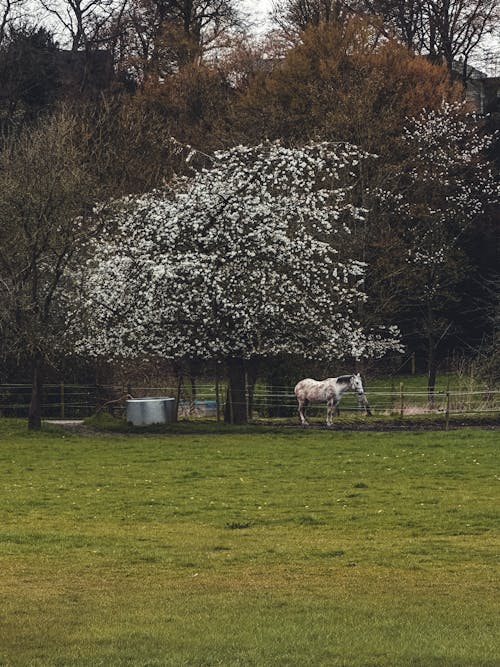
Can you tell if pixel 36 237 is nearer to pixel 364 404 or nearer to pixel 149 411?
pixel 149 411

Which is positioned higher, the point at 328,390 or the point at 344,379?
the point at 344,379

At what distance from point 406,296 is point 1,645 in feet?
130

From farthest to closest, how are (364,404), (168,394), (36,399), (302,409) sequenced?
(168,394), (364,404), (302,409), (36,399)

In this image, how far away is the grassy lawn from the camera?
35.7ft

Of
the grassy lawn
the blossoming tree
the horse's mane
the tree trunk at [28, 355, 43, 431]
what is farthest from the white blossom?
the grassy lawn

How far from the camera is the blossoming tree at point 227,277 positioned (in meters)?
37.9

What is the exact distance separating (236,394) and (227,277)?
393 cm

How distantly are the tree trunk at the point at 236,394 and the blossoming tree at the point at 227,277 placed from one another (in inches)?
1.7

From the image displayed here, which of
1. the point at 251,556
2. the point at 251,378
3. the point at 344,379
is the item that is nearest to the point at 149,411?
the point at 251,378

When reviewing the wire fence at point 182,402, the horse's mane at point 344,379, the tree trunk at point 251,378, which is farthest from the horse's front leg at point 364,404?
the tree trunk at point 251,378

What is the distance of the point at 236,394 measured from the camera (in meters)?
39.3

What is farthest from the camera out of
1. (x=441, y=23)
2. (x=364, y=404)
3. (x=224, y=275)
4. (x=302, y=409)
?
(x=441, y=23)

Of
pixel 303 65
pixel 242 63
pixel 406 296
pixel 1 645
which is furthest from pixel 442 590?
pixel 242 63

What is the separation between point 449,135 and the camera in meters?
50.1
